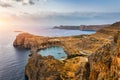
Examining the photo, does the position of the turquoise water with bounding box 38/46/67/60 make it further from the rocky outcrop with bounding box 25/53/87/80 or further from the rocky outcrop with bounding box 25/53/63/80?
the rocky outcrop with bounding box 25/53/87/80

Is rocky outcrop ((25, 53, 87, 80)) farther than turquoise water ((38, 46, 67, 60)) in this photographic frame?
No

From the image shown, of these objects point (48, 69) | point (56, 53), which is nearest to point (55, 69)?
point (48, 69)

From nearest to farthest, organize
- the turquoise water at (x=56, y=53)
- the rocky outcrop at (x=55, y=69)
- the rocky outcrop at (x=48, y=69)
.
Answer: the rocky outcrop at (x=55, y=69), the rocky outcrop at (x=48, y=69), the turquoise water at (x=56, y=53)

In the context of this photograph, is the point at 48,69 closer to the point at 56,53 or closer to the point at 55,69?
the point at 55,69

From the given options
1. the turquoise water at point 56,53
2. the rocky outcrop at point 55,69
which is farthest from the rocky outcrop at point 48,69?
the turquoise water at point 56,53

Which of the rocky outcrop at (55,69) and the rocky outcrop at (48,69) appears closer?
the rocky outcrop at (55,69)

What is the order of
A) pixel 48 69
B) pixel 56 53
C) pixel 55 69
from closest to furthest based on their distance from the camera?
pixel 55 69
pixel 48 69
pixel 56 53

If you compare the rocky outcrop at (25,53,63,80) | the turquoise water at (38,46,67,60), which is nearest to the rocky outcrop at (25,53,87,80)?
the rocky outcrop at (25,53,63,80)

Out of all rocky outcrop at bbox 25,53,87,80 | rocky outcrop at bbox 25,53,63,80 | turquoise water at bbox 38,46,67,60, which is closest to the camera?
→ rocky outcrop at bbox 25,53,87,80

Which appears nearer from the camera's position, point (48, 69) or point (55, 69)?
point (55, 69)

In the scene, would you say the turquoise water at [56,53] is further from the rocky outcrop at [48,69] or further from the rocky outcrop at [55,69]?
the rocky outcrop at [55,69]

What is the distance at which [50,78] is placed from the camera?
8194 centimetres

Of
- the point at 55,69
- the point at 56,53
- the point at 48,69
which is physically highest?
the point at 55,69

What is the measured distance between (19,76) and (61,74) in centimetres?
5010
